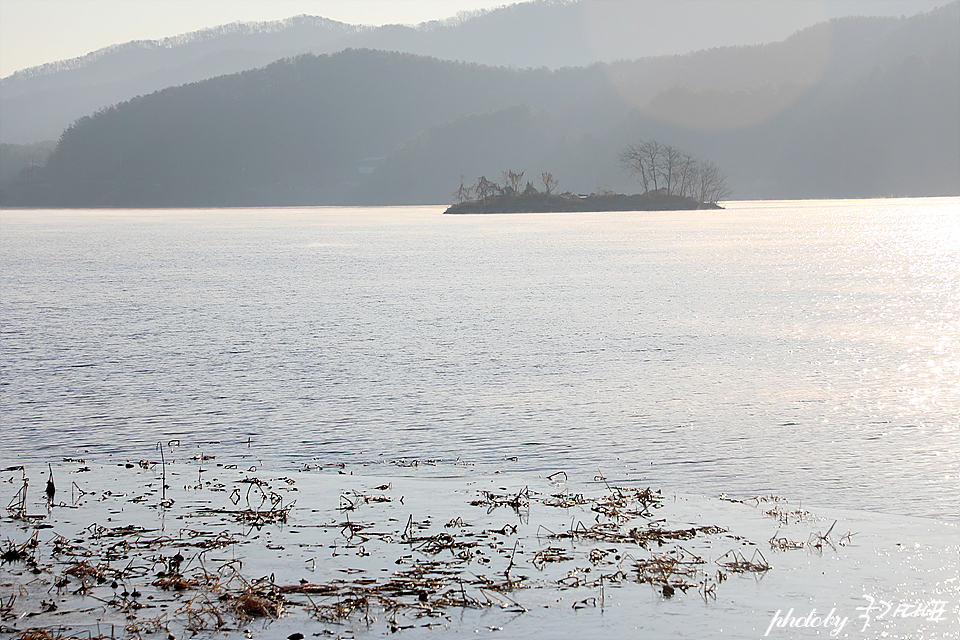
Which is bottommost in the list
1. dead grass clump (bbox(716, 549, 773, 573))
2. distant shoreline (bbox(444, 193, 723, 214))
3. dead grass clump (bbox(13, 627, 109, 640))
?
dead grass clump (bbox(716, 549, 773, 573))

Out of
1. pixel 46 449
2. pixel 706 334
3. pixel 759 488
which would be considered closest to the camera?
pixel 759 488

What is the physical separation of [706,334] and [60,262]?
3076cm

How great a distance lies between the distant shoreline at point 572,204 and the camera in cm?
13462

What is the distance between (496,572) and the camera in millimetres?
6652

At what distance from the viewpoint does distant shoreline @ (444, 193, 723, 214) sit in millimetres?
134625

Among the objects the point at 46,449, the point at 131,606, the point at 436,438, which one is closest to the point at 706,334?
the point at 436,438

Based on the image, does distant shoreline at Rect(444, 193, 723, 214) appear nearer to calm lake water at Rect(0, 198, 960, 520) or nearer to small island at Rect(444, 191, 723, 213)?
small island at Rect(444, 191, 723, 213)

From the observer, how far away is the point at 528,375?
562 inches

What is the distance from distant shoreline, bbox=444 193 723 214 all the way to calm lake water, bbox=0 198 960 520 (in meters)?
104

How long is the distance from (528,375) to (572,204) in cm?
12342

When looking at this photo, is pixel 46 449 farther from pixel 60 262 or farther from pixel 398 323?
pixel 60 262

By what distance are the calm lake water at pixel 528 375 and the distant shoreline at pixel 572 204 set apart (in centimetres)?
10373

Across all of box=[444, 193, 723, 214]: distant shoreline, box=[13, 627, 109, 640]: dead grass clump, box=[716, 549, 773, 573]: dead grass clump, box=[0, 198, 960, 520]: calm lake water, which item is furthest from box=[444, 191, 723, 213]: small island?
box=[13, 627, 109, 640]: dead grass clump

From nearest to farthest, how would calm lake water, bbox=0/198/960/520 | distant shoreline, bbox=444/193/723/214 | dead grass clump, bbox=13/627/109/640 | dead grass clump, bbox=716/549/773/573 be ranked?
dead grass clump, bbox=13/627/109/640, dead grass clump, bbox=716/549/773/573, calm lake water, bbox=0/198/960/520, distant shoreline, bbox=444/193/723/214
